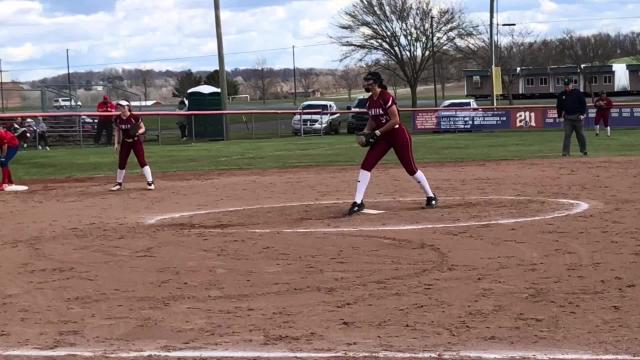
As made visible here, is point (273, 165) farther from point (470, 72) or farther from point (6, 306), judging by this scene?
point (470, 72)

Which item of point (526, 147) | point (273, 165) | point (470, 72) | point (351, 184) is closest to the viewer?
point (351, 184)

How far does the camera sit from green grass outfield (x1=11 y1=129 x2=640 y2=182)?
2072 centimetres

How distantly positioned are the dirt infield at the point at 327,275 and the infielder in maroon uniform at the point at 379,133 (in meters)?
0.57

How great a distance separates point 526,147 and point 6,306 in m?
20.9

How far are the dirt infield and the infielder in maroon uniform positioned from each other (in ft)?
1.86

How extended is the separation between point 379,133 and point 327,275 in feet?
12.3

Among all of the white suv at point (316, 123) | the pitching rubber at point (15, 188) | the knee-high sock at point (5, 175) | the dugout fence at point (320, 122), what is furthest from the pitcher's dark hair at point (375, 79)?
the white suv at point (316, 123)

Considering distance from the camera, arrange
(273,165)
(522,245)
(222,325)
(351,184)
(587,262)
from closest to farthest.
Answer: (222,325)
(587,262)
(522,245)
(351,184)
(273,165)

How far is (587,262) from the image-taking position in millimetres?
7215

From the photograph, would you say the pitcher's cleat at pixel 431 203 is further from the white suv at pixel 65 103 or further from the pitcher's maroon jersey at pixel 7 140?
the white suv at pixel 65 103

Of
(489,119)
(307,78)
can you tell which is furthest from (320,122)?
(307,78)

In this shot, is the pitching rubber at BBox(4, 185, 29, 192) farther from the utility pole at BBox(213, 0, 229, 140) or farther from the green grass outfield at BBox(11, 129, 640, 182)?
the utility pole at BBox(213, 0, 229, 140)

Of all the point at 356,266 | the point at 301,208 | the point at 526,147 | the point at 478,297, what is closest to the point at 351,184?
the point at 301,208

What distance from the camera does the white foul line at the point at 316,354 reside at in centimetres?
473
